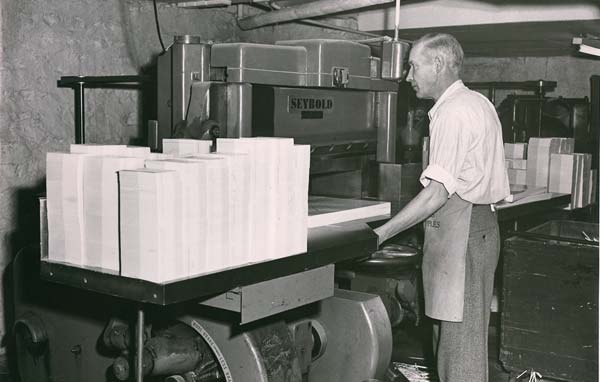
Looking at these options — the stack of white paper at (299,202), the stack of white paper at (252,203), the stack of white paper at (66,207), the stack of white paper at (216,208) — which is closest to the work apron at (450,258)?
the stack of white paper at (299,202)

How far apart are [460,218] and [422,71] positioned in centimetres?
56

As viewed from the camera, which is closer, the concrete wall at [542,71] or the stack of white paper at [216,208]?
the stack of white paper at [216,208]

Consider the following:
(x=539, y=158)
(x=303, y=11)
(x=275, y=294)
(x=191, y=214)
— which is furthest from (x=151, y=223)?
(x=539, y=158)

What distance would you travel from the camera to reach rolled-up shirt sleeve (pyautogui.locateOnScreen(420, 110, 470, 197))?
2326 millimetres

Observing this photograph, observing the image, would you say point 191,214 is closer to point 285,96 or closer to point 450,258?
point 285,96

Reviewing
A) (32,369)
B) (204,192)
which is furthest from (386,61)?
(32,369)

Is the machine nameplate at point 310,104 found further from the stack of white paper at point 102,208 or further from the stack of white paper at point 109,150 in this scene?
the stack of white paper at point 102,208

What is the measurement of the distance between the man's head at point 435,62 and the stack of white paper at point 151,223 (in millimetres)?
1304

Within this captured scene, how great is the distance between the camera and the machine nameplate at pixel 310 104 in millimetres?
2389

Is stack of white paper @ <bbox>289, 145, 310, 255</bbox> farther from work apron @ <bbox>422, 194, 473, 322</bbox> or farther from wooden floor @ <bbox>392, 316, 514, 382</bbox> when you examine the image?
wooden floor @ <bbox>392, 316, 514, 382</bbox>

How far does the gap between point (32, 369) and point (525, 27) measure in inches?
130

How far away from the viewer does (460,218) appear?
2465mm

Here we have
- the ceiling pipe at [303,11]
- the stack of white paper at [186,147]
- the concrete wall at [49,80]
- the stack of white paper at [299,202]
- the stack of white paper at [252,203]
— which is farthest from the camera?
the ceiling pipe at [303,11]

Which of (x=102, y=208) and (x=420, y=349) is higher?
(x=102, y=208)
